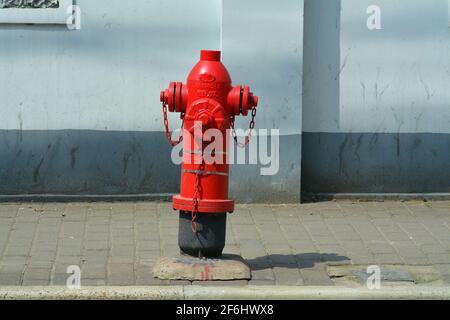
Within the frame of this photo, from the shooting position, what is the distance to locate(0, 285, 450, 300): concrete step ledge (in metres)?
7.34

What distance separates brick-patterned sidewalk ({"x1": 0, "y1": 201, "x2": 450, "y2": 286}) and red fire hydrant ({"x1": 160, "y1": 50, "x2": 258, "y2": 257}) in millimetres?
441

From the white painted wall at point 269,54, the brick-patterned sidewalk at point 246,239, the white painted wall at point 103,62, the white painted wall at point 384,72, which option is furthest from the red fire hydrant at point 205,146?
the white painted wall at point 384,72

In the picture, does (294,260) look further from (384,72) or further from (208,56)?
(384,72)

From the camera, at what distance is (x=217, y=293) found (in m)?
7.47

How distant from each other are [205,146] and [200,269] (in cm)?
93

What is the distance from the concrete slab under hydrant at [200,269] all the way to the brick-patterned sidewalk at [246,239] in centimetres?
8

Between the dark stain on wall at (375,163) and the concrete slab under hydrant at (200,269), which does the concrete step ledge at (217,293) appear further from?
the dark stain on wall at (375,163)

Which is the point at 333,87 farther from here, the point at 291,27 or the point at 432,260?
the point at 432,260

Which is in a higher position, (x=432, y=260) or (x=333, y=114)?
(x=333, y=114)

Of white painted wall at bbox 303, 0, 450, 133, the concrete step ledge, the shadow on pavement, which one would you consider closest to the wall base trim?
white painted wall at bbox 303, 0, 450, 133

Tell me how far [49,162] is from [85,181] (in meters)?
0.39

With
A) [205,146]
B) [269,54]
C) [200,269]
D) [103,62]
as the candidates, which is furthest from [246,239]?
[103,62]
